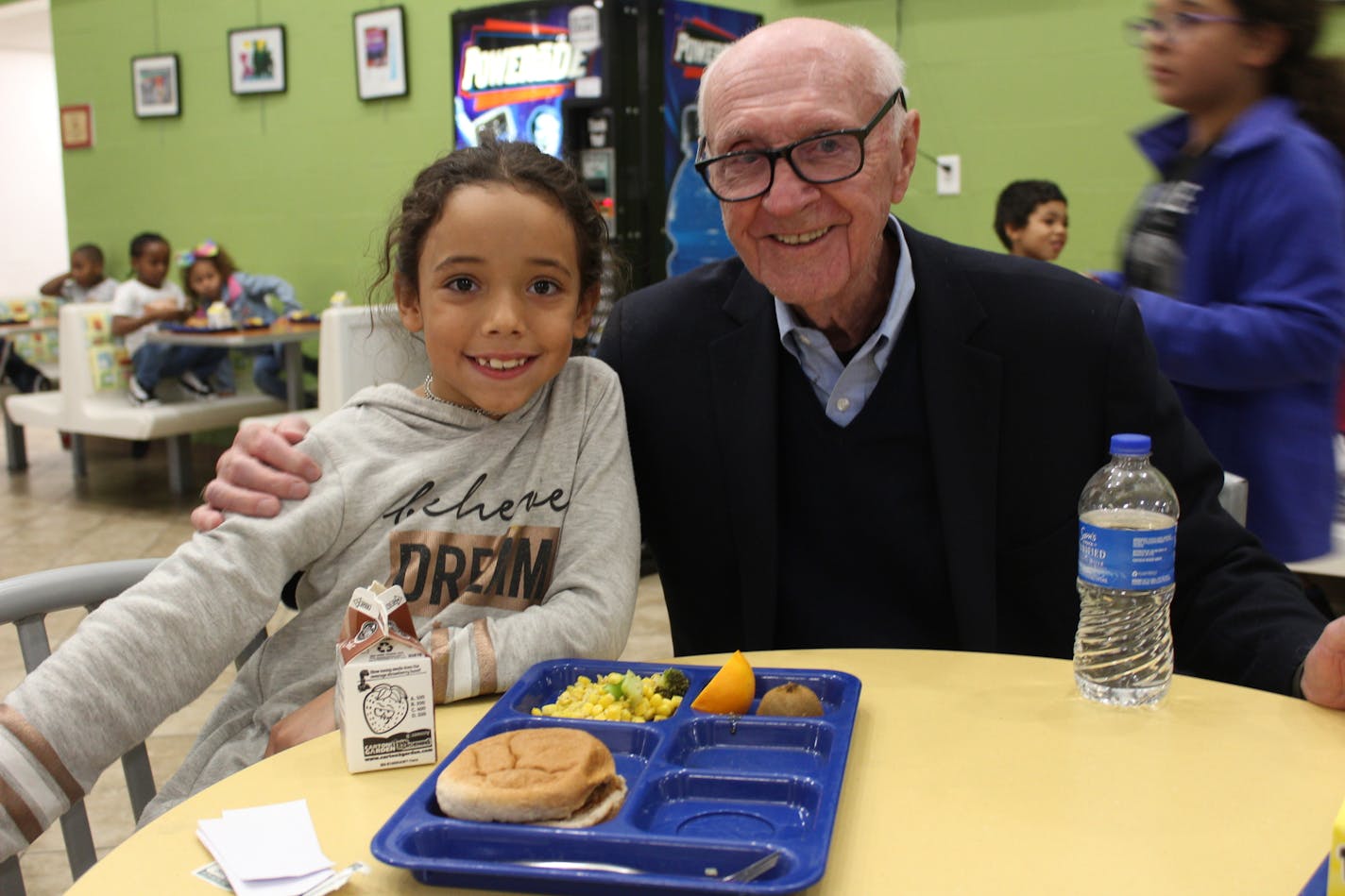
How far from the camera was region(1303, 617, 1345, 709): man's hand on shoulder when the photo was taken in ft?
3.97

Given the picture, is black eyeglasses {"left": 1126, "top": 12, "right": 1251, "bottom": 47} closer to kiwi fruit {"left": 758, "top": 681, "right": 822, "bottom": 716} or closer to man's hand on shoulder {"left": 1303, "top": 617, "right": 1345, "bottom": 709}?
man's hand on shoulder {"left": 1303, "top": 617, "right": 1345, "bottom": 709}

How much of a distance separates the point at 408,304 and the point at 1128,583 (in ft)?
3.31

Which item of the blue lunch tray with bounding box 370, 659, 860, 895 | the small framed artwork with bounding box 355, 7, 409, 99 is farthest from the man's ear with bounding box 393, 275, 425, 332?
the small framed artwork with bounding box 355, 7, 409, 99

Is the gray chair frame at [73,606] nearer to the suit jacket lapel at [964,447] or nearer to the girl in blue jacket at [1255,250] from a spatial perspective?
the suit jacket lapel at [964,447]

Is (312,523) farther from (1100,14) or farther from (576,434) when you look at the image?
(1100,14)

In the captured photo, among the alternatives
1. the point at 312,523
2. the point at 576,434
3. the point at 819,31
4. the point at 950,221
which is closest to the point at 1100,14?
the point at 950,221

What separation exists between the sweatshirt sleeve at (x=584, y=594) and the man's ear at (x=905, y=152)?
0.51 meters

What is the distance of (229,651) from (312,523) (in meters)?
0.17

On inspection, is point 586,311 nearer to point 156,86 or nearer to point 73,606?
point 73,606

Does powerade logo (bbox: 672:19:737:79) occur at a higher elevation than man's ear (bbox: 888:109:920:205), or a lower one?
higher

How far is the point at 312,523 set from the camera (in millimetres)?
1380

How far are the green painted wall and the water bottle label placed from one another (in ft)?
12.6

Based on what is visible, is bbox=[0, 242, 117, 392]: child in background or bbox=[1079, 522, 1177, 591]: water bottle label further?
bbox=[0, 242, 117, 392]: child in background

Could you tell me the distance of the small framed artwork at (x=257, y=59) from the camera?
7.36 metres
